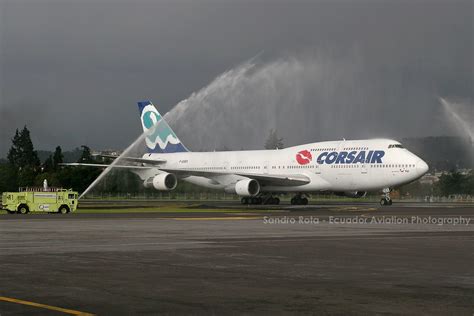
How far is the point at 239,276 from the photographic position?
15.4 meters

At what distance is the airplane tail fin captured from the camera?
81.7m

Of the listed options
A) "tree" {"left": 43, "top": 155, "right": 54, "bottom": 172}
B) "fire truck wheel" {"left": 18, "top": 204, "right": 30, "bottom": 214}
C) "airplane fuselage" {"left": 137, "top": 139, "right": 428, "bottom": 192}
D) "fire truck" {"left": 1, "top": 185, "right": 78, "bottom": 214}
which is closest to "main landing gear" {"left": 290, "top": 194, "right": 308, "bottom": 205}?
"airplane fuselage" {"left": 137, "top": 139, "right": 428, "bottom": 192}

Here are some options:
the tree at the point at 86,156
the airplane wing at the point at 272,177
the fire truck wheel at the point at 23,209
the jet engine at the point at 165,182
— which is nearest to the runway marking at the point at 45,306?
the fire truck wheel at the point at 23,209

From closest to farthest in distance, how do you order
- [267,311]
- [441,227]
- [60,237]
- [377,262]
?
[267,311], [377,262], [60,237], [441,227]

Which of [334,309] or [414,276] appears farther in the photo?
[414,276]

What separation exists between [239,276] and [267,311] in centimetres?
421

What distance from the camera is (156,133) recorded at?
82.6m

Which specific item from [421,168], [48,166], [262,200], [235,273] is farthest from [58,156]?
[235,273]

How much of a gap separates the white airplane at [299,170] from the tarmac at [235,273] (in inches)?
1408

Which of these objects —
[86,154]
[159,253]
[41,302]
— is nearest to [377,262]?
[159,253]

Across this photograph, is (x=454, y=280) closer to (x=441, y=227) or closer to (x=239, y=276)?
(x=239, y=276)

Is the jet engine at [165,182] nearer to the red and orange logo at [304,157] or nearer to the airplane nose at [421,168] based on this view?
the red and orange logo at [304,157]

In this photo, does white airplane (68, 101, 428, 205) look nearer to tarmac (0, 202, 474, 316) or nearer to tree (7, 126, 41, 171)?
tarmac (0, 202, 474, 316)

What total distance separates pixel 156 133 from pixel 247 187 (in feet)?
65.3
